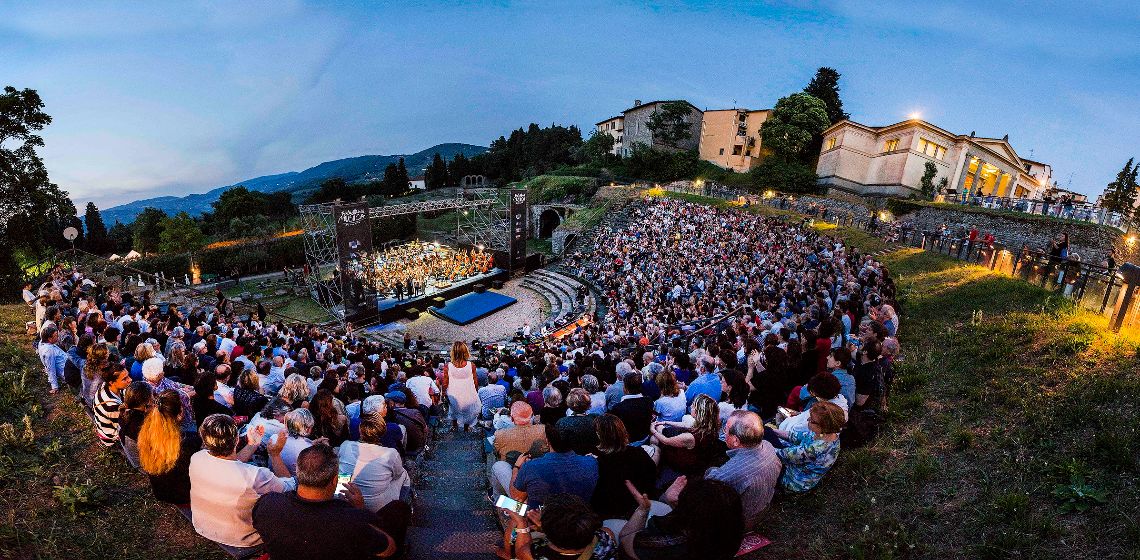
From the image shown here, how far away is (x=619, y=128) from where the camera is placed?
62562 mm

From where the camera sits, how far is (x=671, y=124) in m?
50.8

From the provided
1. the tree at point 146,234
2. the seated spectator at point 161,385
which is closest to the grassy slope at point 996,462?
the seated spectator at point 161,385

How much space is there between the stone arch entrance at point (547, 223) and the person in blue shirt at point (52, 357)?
3687cm

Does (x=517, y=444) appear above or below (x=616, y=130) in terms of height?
below

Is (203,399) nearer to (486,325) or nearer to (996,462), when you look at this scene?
(996,462)

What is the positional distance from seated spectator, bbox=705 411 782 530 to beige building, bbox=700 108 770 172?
45.3 meters

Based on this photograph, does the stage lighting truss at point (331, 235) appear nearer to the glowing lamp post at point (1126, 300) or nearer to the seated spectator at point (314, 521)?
the seated spectator at point (314, 521)

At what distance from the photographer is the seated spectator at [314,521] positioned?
2.50 meters

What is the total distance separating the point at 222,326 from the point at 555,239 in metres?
26.5

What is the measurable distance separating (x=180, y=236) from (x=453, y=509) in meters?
38.3

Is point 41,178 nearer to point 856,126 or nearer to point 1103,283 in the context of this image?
point 1103,283

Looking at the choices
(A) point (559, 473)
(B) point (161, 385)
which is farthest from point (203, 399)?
(A) point (559, 473)

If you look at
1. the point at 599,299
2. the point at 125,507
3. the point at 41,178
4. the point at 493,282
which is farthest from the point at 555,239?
the point at 125,507

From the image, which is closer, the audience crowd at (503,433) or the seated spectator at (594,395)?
the audience crowd at (503,433)
